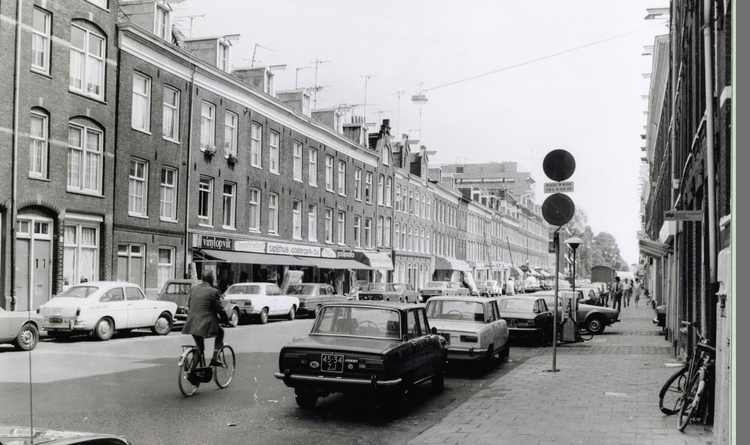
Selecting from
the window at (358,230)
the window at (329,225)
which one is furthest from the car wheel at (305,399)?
the window at (358,230)

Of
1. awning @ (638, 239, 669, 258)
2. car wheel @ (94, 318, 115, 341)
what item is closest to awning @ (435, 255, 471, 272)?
awning @ (638, 239, 669, 258)

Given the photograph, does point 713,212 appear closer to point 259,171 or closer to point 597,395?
point 597,395

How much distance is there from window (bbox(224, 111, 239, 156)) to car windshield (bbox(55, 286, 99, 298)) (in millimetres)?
14387

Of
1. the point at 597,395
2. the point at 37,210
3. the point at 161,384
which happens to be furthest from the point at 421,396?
the point at 37,210

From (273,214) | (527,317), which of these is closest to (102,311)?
(527,317)

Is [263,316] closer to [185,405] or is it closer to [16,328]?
[16,328]

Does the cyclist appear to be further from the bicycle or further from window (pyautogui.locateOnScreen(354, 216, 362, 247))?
window (pyautogui.locateOnScreen(354, 216, 362, 247))

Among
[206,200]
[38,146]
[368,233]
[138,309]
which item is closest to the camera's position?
[38,146]

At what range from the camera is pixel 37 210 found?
1134 centimetres

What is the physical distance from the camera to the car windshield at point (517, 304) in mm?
19828

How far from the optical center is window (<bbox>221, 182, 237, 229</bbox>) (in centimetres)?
3288

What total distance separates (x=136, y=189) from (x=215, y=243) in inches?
175

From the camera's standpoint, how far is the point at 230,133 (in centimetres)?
3341

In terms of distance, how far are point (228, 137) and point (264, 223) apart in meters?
5.07
